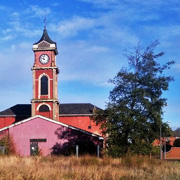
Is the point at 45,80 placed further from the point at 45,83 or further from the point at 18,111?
the point at 18,111

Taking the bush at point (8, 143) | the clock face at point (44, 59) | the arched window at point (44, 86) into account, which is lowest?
the bush at point (8, 143)

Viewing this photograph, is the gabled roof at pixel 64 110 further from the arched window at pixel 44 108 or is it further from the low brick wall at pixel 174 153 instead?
the low brick wall at pixel 174 153

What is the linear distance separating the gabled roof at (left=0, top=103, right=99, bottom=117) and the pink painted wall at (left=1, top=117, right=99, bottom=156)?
39.3 ft

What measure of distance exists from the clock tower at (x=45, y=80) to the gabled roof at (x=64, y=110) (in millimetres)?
3998

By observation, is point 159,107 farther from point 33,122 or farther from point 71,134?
point 33,122

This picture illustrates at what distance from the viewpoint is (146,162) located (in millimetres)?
18328

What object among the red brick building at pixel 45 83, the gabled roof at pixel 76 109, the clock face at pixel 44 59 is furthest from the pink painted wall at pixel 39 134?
the gabled roof at pixel 76 109

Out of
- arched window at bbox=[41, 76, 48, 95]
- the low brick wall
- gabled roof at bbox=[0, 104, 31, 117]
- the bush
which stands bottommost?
the low brick wall

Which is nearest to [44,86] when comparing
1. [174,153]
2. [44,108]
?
[44,108]

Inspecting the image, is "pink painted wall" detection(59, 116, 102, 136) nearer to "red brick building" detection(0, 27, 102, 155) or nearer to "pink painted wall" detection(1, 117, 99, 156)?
"red brick building" detection(0, 27, 102, 155)

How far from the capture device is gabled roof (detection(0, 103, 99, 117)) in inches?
1917

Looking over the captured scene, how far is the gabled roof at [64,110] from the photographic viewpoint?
4870cm

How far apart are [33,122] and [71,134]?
452cm

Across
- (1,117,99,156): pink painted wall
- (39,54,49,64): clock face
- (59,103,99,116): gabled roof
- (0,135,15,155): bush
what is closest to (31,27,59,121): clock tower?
(39,54,49,64): clock face
